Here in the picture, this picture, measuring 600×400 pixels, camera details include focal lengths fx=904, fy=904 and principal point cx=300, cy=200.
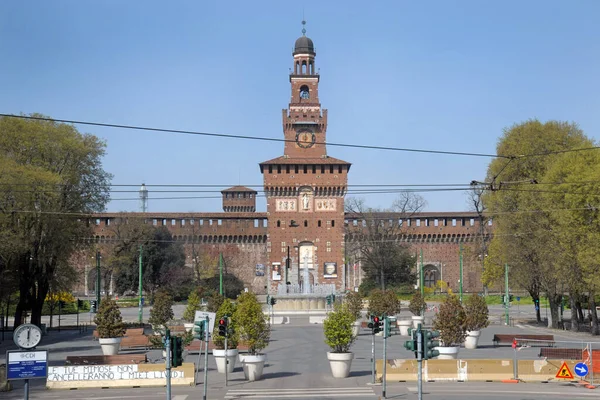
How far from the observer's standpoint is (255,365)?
2384cm

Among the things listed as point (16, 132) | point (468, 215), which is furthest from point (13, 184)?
point (468, 215)

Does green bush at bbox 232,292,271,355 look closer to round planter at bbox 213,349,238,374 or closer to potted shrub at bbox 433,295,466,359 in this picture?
round planter at bbox 213,349,238,374

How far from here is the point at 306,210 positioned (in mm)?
81188

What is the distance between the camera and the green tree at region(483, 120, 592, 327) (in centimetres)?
4197

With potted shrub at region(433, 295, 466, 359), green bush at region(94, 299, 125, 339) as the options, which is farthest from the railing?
potted shrub at region(433, 295, 466, 359)

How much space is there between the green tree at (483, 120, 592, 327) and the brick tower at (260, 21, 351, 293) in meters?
28.5

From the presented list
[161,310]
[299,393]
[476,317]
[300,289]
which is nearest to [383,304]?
[476,317]

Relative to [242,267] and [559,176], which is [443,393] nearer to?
[559,176]

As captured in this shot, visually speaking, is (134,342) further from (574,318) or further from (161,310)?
(574,318)

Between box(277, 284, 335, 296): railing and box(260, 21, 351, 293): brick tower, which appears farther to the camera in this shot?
box(260, 21, 351, 293): brick tower

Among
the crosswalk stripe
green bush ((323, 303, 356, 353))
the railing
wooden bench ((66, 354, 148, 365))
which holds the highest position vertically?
the railing

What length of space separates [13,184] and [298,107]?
46.9 m

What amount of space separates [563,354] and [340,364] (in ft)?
20.6

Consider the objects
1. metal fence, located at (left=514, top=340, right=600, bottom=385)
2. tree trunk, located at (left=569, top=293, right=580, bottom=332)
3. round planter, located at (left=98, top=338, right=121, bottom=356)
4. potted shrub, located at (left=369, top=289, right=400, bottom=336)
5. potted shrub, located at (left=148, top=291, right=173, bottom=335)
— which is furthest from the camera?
tree trunk, located at (left=569, top=293, right=580, bottom=332)
